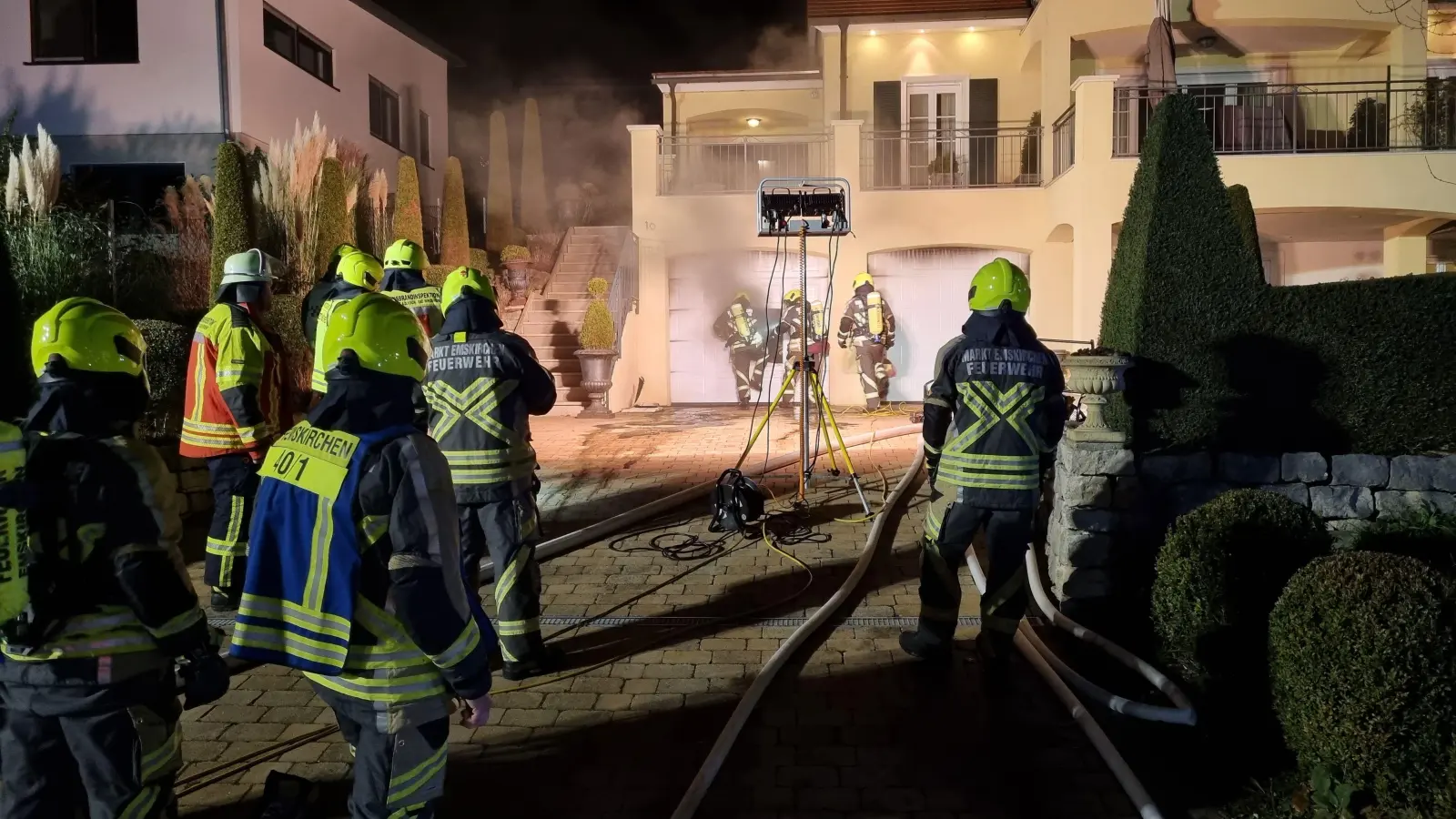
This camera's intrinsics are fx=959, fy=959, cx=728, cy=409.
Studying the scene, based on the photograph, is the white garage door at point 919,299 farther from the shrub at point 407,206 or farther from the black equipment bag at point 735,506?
the black equipment bag at point 735,506

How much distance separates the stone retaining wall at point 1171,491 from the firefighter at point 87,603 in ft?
14.3

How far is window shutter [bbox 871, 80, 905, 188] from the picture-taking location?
609 inches

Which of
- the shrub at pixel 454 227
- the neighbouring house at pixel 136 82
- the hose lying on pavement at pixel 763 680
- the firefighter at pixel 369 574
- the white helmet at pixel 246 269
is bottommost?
the hose lying on pavement at pixel 763 680

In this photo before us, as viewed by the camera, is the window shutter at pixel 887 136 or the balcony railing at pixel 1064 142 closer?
the balcony railing at pixel 1064 142

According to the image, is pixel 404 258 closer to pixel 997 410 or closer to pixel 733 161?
pixel 997 410

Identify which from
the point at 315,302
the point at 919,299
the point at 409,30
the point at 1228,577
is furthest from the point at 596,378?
the point at 409,30

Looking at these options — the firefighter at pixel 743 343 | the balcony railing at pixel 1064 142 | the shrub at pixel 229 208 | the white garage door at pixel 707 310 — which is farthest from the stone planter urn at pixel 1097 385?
the white garage door at pixel 707 310

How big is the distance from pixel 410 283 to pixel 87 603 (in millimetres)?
3535

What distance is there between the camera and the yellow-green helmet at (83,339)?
8.75ft

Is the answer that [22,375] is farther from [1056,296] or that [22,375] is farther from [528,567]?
[1056,296]

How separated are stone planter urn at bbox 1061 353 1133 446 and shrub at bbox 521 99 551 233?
19089 mm

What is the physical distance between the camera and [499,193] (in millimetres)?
22438

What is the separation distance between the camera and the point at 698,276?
15.8m

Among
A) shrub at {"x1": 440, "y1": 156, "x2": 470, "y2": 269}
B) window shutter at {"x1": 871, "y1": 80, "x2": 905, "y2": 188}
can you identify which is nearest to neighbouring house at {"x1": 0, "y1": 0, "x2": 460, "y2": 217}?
Answer: shrub at {"x1": 440, "y1": 156, "x2": 470, "y2": 269}
